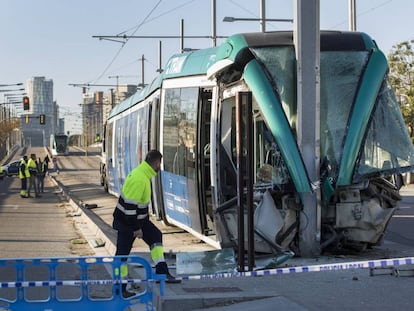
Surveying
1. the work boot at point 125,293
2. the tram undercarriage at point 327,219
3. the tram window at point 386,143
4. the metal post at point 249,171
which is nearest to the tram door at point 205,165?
the tram undercarriage at point 327,219

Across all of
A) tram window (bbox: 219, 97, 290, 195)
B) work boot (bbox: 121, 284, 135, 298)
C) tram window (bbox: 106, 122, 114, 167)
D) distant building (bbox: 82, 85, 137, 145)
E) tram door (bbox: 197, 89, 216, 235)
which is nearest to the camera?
work boot (bbox: 121, 284, 135, 298)

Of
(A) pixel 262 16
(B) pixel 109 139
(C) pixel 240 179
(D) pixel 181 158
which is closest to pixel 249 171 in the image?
(C) pixel 240 179

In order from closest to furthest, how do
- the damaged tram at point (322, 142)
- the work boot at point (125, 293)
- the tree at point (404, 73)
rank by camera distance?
the work boot at point (125, 293) → the damaged tram at point (322, 142) → the tree at point (404, 73)

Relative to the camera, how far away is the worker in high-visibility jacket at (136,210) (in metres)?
8.08

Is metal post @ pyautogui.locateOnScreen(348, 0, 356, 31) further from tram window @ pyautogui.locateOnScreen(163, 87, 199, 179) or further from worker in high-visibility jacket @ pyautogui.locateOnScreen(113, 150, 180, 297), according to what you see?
worker in high-visibility jacket @ pyautogui.locateOnScreen(113, 150, 180, 297)


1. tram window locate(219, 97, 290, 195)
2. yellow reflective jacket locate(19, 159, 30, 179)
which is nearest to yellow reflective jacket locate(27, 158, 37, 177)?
yellow reflective jacket locate(19, 159, 30, 179)

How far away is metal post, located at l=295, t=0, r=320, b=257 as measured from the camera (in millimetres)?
9711

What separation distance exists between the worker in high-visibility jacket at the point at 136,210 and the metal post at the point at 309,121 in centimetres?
246

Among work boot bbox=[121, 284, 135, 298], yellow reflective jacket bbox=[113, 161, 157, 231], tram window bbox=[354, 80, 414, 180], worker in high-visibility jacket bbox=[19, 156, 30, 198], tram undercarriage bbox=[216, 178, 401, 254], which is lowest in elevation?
worker in high-visibility jacket bbox=[19, 156, 30, 198]

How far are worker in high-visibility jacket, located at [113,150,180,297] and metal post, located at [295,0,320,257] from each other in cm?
246

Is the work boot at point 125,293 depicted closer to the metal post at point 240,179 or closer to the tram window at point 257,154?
the metal post at point 240,179

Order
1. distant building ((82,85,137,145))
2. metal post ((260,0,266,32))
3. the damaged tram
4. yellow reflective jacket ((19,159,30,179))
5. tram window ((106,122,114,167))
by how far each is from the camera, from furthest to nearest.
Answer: distant building ((82,85,137,145))
yellow reflective jacket ((19,159,30,179))
tram window ((106,122,114,167))
metal post ((260,0,266,32))
the damaged tram

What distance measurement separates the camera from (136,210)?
8.11 m

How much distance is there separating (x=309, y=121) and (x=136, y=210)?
9.89ft
